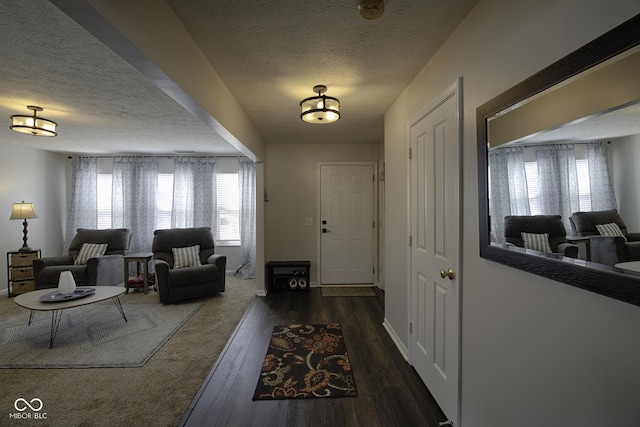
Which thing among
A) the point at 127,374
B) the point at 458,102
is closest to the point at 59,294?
the point at 127,374

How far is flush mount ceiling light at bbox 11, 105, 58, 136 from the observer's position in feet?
10.1

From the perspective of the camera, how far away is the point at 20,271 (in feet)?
14.5

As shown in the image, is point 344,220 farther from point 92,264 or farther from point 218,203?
point 92,264

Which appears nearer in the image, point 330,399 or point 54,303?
point 330,399

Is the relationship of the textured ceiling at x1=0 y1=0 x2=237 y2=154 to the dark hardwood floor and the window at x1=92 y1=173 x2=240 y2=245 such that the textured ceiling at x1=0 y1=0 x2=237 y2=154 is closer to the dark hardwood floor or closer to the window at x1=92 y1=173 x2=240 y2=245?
the window at x1=92 y1=173 x2=240 y2=245

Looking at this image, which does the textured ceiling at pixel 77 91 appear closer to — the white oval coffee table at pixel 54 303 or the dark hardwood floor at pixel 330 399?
the white oval coffee table at pixel 54 303

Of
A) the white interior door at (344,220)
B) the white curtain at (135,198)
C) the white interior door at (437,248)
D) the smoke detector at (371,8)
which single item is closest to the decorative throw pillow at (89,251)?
the white curtain at (135,198)

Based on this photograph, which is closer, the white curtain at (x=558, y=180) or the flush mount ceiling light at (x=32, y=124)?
the white curtain at (x=558, y=180)

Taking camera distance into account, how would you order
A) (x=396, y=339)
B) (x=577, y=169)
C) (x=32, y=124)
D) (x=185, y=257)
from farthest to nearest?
(x=185, y=257)
(x=32, y=124)
(x=396, y=339)
(x=577, y=169)

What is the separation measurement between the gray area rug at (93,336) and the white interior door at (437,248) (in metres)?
2.48

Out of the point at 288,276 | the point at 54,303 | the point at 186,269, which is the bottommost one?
the point at 288,276

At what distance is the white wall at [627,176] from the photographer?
2.49 ft

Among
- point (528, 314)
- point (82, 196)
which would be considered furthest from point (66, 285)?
point (528, 314)

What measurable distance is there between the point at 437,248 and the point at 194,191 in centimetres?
511
